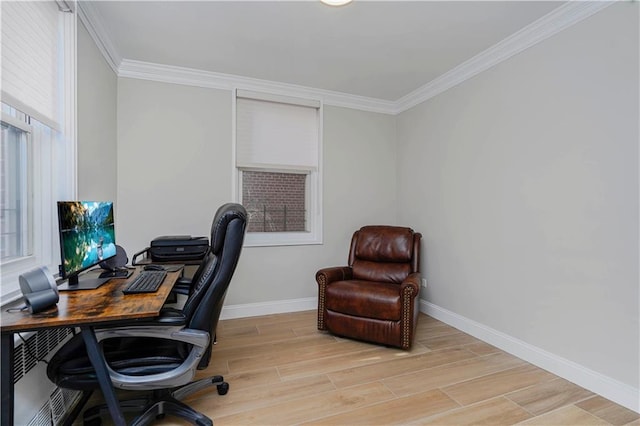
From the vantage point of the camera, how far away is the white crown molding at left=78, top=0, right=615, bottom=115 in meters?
2.10

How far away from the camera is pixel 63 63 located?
1.92m

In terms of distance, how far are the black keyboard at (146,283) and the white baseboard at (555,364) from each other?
8.67 ft

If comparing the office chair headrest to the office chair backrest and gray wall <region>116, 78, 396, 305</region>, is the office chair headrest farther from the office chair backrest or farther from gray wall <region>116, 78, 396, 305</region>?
gray wall <region>116, 78, 396, 305</region>

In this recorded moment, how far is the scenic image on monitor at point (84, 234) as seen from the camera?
1486 mm

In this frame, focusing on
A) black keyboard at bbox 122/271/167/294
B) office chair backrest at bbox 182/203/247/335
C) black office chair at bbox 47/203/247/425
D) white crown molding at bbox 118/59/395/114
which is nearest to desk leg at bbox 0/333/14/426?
black office chair at bbox 47/203/247/425

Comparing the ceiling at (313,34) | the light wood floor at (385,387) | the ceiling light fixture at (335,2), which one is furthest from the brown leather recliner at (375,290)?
the ceiling light fixture at (335,2)

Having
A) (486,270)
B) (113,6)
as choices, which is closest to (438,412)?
(486,270)

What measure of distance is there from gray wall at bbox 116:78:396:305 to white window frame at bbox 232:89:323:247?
0.22 feet

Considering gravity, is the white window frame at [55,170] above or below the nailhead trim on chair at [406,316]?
above

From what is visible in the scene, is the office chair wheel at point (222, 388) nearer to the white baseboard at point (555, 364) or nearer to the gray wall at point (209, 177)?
the gray wall at point (209, 177)

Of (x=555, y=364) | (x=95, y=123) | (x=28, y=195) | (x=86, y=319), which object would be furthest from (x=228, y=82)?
(x=555, y=364)

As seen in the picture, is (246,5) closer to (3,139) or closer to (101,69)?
(101,69)

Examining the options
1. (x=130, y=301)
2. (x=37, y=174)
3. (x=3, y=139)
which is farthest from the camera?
(x=37, y=174)

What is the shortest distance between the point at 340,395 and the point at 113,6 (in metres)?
2.98
